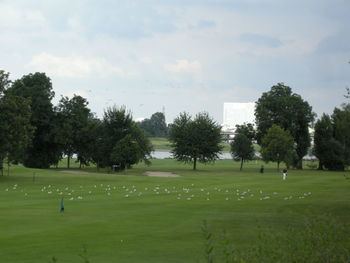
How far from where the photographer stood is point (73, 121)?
3681 inches

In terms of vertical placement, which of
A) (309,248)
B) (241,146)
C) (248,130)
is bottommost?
(309,248)

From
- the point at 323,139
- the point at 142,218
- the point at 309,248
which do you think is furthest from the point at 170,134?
the point at 309,248

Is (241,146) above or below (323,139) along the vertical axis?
below

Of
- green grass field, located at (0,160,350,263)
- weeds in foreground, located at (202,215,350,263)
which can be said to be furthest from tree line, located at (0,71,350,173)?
weeds in foreground, located at (202,215,350,263)

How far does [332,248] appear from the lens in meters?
11.2

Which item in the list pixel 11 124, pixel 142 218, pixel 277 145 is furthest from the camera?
pixel 277 145

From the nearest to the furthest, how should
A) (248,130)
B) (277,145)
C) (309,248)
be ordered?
(309,248)
(277,145)
(248,130)

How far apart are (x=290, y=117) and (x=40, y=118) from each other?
4779cm

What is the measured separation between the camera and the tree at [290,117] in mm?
111500

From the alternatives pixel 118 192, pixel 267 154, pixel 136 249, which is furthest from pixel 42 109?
pixel 136 249

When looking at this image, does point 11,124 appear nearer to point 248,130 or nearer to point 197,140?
point 197,140

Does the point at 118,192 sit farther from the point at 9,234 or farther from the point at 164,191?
the point at 9,234

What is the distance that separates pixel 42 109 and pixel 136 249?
73430 mm

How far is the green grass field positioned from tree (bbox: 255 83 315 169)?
59.8 meters
